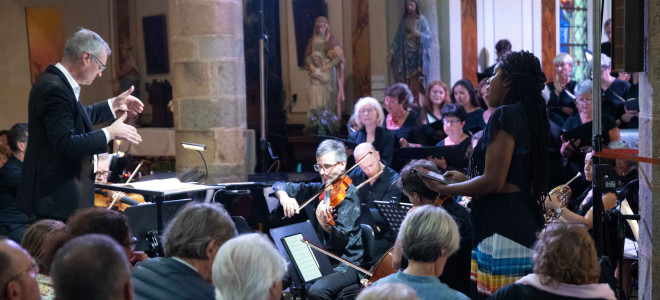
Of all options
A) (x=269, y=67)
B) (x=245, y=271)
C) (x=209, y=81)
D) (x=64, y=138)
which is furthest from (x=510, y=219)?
(x=269, y=67)

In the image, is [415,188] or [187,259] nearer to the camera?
[187,259]

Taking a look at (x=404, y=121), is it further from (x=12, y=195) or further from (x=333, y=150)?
(x=12, y=195)

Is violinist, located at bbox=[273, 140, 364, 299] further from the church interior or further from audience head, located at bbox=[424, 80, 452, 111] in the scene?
audience head, located at bbox=[424, 80, 452, 111]

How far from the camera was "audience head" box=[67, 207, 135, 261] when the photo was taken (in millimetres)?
3023

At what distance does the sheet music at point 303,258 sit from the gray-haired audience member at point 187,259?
5.41 feet

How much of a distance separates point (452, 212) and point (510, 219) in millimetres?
694

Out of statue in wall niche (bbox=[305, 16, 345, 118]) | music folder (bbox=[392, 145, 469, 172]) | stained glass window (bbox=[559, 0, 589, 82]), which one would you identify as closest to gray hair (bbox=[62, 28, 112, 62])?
music folder (bbox=[392, 145, 469, 172])

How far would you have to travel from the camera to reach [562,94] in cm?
775

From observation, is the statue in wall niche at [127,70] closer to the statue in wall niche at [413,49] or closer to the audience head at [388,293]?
the statue in wall niche at [413,49]

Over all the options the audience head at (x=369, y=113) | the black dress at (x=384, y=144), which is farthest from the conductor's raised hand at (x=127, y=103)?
the audience head at (x=369, y=113)

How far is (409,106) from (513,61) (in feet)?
14.4

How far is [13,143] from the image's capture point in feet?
18.2

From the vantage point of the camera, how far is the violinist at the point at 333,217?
485 cm

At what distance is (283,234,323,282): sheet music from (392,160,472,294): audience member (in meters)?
0.98
